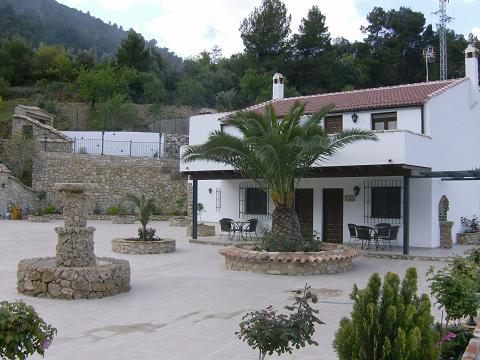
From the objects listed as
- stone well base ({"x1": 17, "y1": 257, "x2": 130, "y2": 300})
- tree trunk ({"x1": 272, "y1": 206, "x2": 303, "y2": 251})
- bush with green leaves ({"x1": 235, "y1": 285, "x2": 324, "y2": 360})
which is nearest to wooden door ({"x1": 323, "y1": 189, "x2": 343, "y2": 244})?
tree trunk ({"x1": 272, "y1": 206, "x2": 303, "y2": 251})

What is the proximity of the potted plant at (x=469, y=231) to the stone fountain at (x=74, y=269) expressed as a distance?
13.4 m

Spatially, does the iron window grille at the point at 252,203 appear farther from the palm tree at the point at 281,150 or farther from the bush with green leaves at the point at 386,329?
the bush with green leaves at the point at 386,329

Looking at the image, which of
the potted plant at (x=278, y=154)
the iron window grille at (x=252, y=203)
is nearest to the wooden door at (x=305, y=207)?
the iron window grille at (x=252, y=203)

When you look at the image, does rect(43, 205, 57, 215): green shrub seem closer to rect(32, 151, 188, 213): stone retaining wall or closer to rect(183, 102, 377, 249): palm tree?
rect(32, 151, 188, 213): stone retaining wall

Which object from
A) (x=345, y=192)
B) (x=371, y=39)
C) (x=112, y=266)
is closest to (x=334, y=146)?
(x=345, y=192)

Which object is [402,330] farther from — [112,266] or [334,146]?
[334,146]

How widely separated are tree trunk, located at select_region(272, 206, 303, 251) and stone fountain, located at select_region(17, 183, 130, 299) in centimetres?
457

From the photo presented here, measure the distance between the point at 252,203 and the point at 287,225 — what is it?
284 inches

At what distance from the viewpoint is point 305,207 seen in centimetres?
1902

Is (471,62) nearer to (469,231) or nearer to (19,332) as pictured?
(469,231)

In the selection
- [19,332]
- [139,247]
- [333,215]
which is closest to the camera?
[19,332]

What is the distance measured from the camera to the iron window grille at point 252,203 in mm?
19750

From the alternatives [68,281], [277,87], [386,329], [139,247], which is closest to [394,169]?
Result: [139,247]

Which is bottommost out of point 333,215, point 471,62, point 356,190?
point 333,215
